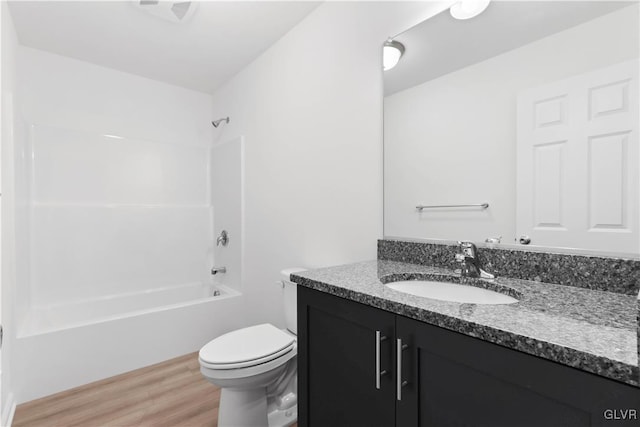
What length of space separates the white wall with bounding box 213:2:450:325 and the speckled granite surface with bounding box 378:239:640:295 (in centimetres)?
35

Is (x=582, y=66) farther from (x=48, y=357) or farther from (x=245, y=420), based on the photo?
(x=48, y=357)

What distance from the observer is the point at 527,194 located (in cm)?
109

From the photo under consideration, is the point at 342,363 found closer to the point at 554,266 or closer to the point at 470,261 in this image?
the point at 470,261

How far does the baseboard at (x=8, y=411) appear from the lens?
1.60m

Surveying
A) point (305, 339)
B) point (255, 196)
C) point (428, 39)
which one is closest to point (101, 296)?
point (255, 196)

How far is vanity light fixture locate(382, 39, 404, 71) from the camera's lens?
1.50 meters

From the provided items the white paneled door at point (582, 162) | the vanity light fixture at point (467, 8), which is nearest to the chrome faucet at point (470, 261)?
the white paneled door at point (582, 162)

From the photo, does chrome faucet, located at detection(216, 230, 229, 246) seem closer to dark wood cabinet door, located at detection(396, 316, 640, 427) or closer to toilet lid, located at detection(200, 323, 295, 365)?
toilet lid, located at detection(200, 323, 295, 365)

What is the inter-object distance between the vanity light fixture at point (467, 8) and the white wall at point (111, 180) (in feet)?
8.84

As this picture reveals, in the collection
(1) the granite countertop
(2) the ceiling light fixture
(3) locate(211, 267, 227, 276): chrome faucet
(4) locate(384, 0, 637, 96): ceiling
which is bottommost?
(3) locate(211, 267, 227, 276): chrome faucet

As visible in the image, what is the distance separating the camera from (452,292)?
44.2 inches

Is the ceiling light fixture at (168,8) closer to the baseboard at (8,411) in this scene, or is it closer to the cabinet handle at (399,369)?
the cabinet handle at (399,369)

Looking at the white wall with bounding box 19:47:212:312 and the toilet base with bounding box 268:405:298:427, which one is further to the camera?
the white wall with bounding box 19:47:212:312

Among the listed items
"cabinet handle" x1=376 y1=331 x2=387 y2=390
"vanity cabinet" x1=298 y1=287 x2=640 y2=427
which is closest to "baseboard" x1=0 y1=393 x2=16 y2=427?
"vanity cabinet" x1=298 y1=287 x2=640 y2=427
